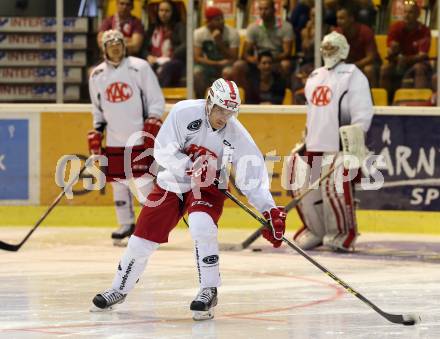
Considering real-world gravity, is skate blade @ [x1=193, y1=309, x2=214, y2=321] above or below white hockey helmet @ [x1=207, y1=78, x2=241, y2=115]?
below

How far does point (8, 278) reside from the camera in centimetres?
732

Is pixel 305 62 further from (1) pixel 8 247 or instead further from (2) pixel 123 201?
(1) pixel 8 247

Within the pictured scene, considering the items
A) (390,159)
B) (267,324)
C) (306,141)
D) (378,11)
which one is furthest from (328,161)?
(267,324)

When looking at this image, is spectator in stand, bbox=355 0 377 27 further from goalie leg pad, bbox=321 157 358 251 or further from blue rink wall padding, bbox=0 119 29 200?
blue rink wall padding, bbox=0 119 29 200

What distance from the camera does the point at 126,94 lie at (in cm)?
906

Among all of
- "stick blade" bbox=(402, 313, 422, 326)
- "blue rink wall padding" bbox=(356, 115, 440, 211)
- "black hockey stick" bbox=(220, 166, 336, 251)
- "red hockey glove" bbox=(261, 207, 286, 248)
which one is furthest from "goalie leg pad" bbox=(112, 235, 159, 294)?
"blue rink wall padding" bbox=(356, 115, 440, 211)

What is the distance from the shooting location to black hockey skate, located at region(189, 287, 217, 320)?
19.0ft

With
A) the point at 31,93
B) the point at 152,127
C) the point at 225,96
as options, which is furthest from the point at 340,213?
the point at 225,96

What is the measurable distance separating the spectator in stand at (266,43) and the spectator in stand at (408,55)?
0.77m

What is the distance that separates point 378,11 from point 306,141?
1655 millimetres

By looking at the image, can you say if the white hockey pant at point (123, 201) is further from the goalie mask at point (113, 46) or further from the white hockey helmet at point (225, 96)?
the white hockey helmet at point (225, 96)

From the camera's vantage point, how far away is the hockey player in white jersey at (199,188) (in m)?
5.80

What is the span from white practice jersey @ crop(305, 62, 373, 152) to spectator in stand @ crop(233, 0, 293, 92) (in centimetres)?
140

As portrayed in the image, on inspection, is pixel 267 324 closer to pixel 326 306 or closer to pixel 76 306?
pixel 326 306
